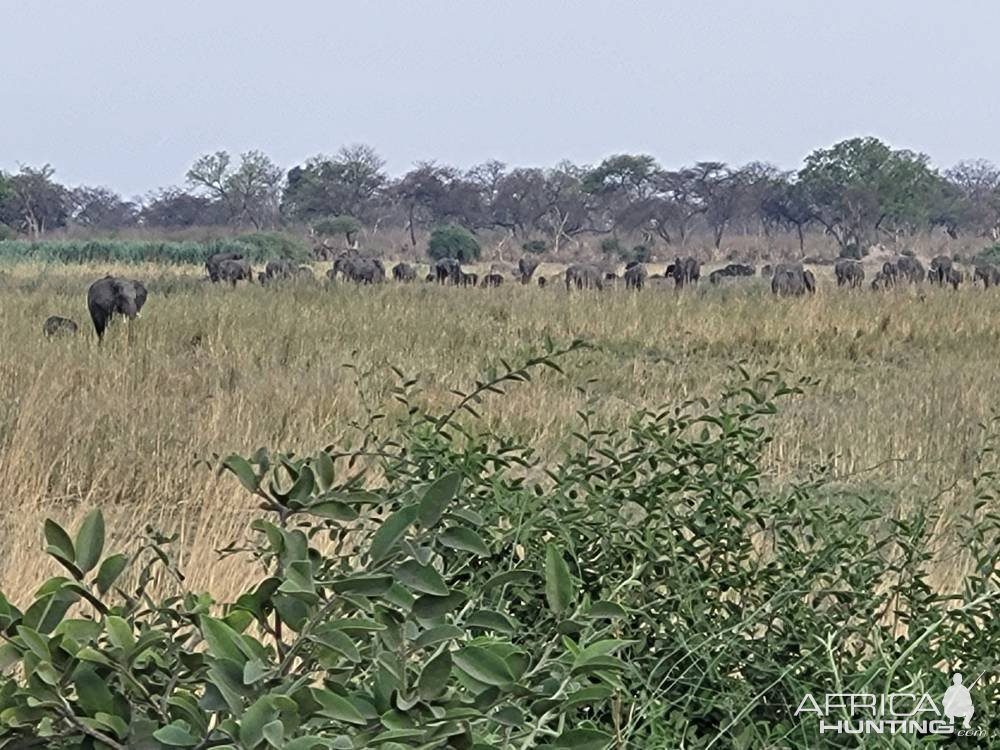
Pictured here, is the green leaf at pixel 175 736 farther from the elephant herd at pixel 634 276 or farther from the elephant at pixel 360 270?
the elephant at pixel 360 270

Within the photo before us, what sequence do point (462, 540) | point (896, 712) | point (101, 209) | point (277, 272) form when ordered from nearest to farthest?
point (462, 540)
point (896, 712)
point (277, 272)
point (101, 209)

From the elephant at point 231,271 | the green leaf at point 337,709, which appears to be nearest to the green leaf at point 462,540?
the green leaf at point 337,709

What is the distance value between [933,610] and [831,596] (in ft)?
0.55

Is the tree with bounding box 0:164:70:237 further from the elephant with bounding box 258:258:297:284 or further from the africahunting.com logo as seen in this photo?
the africahunting.com logo

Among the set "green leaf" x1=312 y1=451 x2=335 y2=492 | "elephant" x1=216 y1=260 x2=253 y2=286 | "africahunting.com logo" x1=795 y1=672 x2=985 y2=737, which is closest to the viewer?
"green leaf" x1=312 y1=451 x2=335 y2=492

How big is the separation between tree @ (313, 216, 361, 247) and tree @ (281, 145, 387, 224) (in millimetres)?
7395

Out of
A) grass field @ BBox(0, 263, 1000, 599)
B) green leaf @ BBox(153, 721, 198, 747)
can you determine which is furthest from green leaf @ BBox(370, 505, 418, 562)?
grass field @ BBox(0, 263, 1000, 599)

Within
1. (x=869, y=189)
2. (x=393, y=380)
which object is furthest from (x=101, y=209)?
(x=393, y=380)

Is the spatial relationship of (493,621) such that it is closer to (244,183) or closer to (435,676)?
(435,676)

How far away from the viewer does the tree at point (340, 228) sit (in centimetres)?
5156

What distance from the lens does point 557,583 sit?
105 centimetres

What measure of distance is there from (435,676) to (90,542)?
0.35 m

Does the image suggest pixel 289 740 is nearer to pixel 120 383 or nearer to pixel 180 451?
pixel 180 451

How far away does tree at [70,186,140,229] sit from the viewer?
66688mm
